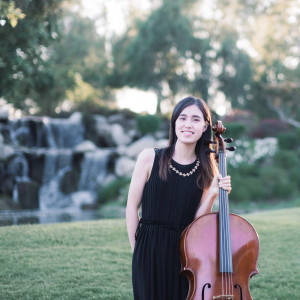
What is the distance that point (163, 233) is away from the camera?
8.56 feet

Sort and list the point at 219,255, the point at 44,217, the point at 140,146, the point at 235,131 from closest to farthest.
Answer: the point at 219,255 → the point at 44,217 → the point at 235,131 → the point at 140,146

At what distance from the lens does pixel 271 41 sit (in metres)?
28.0

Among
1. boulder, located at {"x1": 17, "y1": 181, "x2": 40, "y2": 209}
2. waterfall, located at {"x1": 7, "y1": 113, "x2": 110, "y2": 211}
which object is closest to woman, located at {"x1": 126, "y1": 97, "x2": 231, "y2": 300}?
boulder, located at {"x1": 17, "y1": 181, "x2": 40, "y2": 209}

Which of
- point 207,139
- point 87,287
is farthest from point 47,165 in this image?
point 207,139

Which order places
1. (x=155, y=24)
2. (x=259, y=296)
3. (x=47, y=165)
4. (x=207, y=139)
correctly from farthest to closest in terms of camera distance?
1. (x=155, y=24)
2. (x=47, y=165)
3. (x=259, y=296)
4. (x=207, y=139)

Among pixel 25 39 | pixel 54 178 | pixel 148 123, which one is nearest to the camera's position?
pixel 25 39

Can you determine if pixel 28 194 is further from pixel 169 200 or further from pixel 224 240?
pixel 224 240

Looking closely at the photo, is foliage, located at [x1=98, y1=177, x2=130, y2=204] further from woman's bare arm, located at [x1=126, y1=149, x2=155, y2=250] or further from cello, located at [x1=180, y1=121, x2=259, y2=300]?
cello, located at [x1=180, y1=121, x2=259, y2=300]

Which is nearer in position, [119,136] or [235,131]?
[235,131]

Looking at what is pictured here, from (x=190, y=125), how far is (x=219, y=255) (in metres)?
0.77

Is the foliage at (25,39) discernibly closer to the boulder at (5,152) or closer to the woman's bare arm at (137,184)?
the woman's bare arm at (137,184)

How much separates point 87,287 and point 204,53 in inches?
821

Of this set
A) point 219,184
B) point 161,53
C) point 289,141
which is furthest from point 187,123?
point 161,53

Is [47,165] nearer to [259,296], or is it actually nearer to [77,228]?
[77,228]
